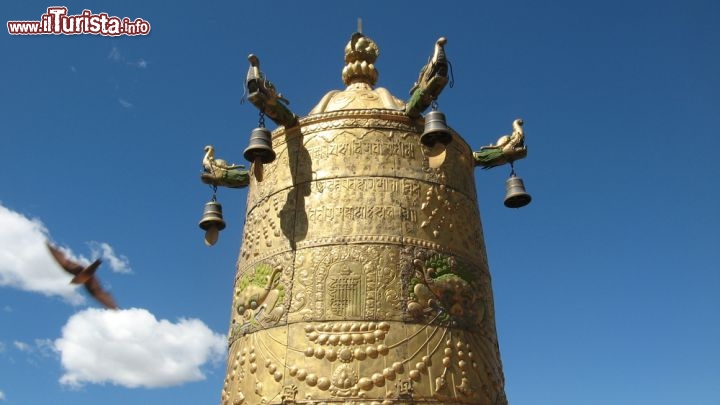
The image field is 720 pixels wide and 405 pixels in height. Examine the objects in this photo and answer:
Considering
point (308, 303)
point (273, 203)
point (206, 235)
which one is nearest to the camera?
point (308, 303)

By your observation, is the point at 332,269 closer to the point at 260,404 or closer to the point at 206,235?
the point at 260,404

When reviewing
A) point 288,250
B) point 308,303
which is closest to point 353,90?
point 288,250

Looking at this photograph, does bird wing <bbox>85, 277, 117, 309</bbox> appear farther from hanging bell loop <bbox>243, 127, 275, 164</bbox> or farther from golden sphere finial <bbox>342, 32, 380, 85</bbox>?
golden sphere finial <bbox>342, 32, 380, 85</bbox>

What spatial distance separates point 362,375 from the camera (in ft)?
26.3

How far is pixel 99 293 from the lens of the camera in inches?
369

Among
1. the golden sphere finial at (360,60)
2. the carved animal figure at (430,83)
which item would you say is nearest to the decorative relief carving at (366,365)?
the carved animal figure at (430,83)

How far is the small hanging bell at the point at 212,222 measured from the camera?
10727mm

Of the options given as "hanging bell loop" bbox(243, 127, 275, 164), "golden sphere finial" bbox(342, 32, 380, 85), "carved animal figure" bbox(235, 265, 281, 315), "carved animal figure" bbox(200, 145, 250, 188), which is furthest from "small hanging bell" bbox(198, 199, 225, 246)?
"golden sphere finial" bbox(342, 32, 380, 85)

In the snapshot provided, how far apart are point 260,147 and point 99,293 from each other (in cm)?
325

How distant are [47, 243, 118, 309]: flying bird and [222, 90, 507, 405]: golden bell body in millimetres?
1915

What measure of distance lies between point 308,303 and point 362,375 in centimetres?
126

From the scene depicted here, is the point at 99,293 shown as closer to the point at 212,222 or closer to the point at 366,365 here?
the point at 212,222

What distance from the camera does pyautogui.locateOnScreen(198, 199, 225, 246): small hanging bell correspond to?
35.2 ft

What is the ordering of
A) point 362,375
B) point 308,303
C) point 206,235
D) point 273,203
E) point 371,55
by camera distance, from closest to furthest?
point 362,375 → point 308,303 → point 273,203 → point 206,235 → point 371,55
